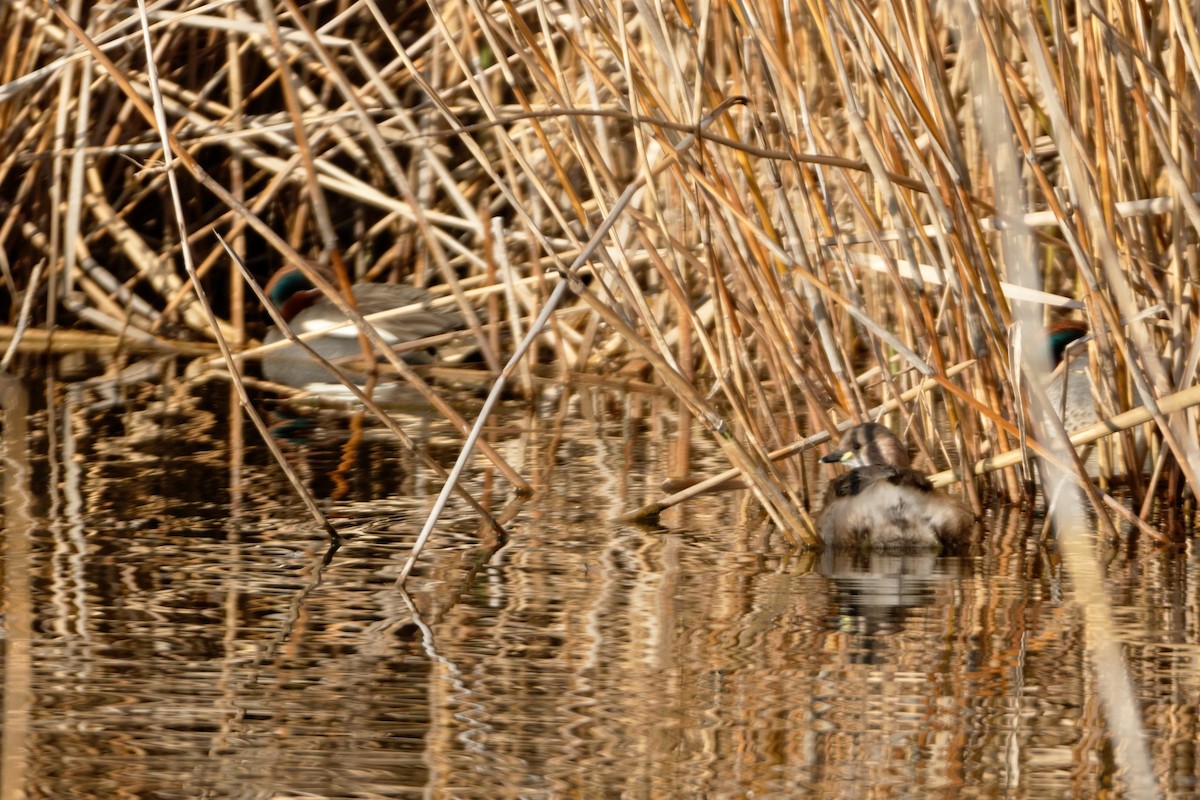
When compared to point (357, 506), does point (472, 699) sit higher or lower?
lower

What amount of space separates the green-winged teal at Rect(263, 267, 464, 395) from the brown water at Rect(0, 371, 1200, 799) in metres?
2.17

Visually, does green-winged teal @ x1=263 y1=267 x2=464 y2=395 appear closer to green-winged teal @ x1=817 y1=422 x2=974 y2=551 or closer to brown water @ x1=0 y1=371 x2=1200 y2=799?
brown water @ x1=0 y1=371 x2=1200 y2=799

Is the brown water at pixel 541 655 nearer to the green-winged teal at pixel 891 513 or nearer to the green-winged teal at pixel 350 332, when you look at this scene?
the green-winged teal at pixel 891 513

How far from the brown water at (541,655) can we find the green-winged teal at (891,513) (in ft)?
0.21

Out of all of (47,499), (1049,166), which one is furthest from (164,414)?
(1049,166)

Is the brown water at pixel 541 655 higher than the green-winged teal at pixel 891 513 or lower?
lower

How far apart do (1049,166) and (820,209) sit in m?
2.55

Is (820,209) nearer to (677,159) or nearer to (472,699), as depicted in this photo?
(677,159)

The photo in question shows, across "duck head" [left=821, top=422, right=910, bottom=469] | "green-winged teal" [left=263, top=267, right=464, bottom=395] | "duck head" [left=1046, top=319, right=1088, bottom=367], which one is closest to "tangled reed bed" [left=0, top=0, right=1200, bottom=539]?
"duck head" [left=821, top=422, right=910, bottom=469]

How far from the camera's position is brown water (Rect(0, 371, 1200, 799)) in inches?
78.7

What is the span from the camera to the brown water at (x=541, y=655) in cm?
200

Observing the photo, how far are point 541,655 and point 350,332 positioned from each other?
4.48 metres

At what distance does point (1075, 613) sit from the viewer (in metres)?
2.77

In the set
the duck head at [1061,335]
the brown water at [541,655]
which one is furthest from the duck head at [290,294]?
the brown water at [541,655]
